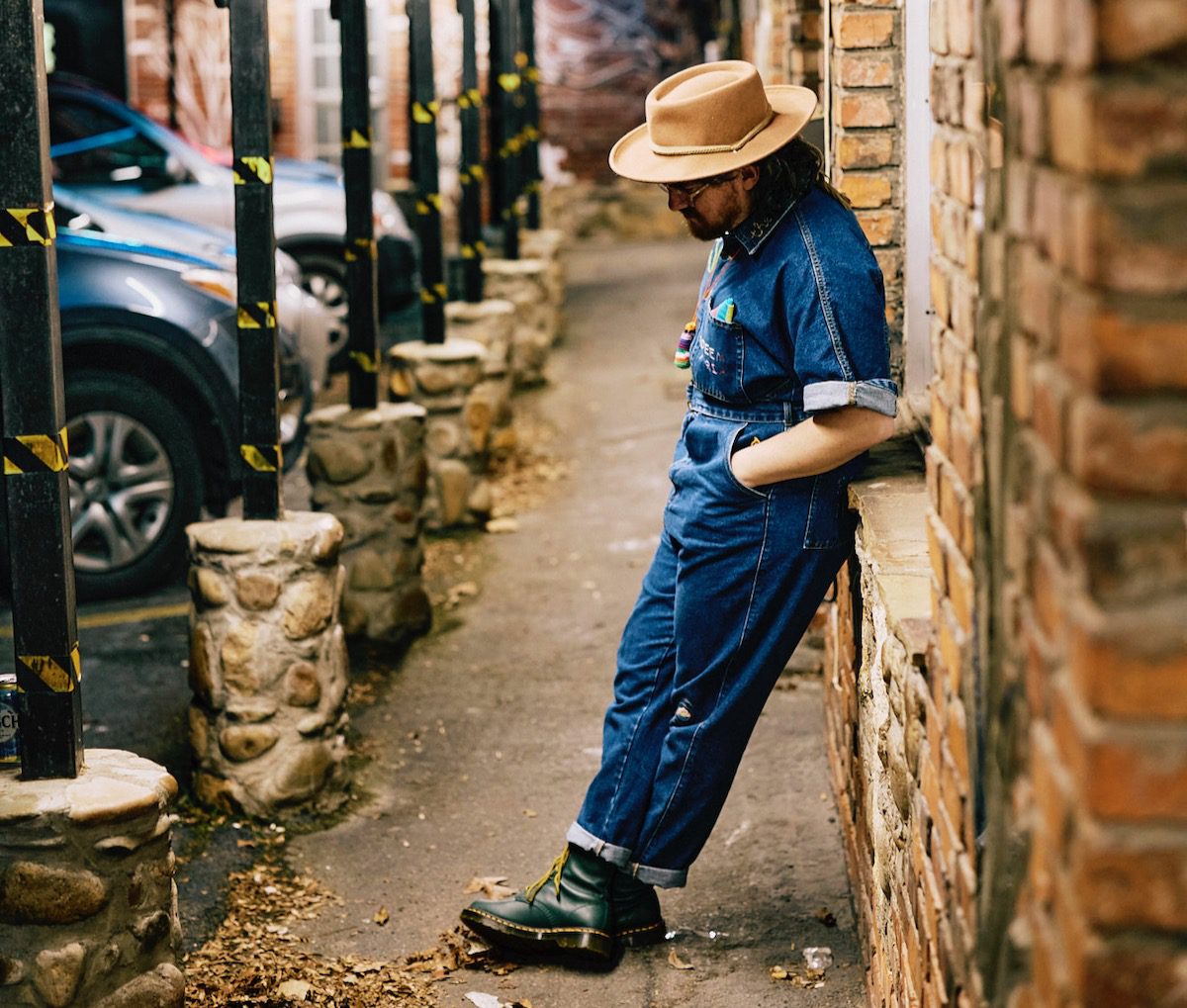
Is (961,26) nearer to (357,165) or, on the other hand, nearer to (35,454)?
(35,454)

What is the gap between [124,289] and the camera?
23.5 feet

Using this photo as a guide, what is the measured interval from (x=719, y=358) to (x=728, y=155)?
42cm

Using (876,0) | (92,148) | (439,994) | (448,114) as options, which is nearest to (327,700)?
(439,994)

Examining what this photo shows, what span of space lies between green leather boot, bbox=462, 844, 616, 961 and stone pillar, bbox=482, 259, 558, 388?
7952 millimetres

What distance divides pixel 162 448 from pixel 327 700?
2.29 metres

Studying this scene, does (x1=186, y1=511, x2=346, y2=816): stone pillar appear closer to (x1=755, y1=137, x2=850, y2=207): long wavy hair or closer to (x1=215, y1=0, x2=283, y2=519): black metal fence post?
(x1=215, y1=0, x2=283, y2=519): black metal fence post

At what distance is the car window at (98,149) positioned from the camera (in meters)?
12.1

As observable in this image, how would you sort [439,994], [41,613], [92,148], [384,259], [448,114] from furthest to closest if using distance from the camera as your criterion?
[448,114]
[384,259]
[92,148]
[439,994]
[41,613]

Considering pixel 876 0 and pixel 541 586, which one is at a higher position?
pixel 876 0

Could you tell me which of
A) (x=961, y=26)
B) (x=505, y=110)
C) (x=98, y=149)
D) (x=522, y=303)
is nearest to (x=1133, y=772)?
(x=961, y=26)

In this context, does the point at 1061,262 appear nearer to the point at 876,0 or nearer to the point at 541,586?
the point at 876,0

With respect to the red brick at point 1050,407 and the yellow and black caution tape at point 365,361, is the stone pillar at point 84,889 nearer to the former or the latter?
the red brick at point 1050,407

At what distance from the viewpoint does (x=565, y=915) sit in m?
4.07

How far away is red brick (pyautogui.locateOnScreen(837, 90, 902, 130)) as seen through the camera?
4578mm
